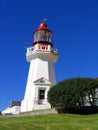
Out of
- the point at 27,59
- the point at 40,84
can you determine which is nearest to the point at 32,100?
the point at 40,84

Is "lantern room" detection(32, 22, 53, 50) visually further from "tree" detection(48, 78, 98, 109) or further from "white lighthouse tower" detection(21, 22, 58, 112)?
"tree" detection(48, 78, 98, 109)

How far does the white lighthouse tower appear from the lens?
3547cm

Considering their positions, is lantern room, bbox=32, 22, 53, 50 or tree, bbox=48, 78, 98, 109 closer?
tree, bbox=48, 78, 98, 109

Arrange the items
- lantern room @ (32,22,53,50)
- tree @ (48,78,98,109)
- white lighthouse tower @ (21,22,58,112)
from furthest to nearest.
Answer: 1. lantern room @ (32,22,53,50)
2. white lighthouse tower @ (21,22,58,112)
3. tree @ (48,78,98,109)

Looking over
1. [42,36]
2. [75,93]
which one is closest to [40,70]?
[42,36]

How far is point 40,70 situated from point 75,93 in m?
8.97

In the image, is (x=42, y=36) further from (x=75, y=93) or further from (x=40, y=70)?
(x=75, y=93)

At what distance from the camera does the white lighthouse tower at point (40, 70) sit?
35.5 metres

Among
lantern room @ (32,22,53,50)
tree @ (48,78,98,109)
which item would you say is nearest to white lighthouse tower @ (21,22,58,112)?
lantern room @ (32,22,53,50)

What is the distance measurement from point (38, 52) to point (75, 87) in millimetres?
9536

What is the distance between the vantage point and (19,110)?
36719 mm

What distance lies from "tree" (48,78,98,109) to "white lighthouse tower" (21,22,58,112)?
5.26 m

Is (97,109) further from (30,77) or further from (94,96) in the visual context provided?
(30,77)

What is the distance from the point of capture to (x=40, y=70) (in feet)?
121
